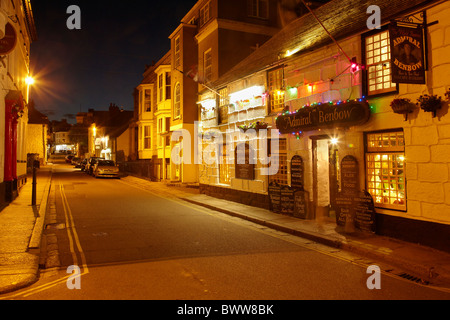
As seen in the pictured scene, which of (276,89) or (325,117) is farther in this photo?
(276,89)

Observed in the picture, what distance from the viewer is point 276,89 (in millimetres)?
13180

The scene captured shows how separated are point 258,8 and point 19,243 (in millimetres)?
18111

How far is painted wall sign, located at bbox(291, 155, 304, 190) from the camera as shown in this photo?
11.8 metres

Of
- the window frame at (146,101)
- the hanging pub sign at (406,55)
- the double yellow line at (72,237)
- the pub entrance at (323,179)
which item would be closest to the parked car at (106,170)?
the window frame at (146,101)

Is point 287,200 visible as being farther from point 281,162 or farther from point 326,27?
point 326,27

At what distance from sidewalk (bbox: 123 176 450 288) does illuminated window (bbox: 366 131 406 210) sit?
1.05 meters

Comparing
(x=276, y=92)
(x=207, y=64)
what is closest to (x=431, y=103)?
(x=276, y=92)

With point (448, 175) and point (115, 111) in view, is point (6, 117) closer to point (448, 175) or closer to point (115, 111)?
point (448, 175)

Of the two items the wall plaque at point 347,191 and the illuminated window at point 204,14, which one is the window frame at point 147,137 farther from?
the wall plaque at point 347,191

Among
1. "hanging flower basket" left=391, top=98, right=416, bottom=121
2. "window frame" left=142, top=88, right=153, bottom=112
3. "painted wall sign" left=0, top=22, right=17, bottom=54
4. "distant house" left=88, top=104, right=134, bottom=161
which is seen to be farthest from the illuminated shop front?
"distant house" left=88, top=104, right=134, bottom=161
